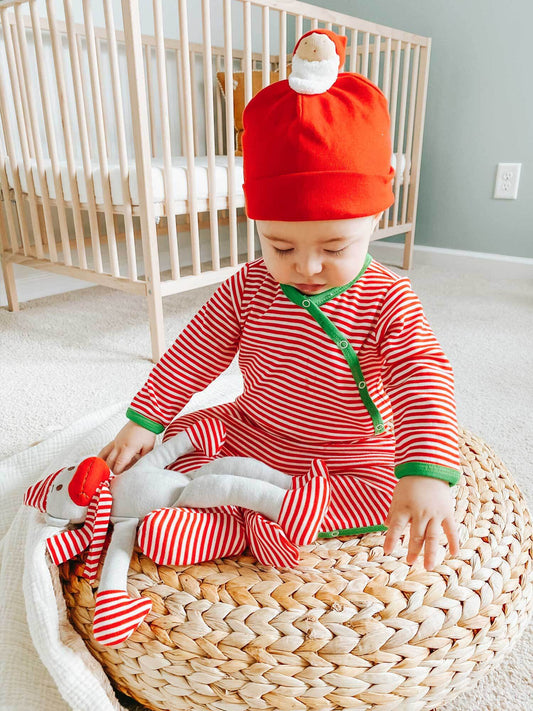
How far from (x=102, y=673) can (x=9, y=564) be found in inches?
7.8

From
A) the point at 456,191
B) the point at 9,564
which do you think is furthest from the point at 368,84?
the point at 456,191

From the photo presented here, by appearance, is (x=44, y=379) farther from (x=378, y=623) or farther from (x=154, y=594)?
(x=378, y=623)

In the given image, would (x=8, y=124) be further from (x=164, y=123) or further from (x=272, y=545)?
(x=272, y=545)

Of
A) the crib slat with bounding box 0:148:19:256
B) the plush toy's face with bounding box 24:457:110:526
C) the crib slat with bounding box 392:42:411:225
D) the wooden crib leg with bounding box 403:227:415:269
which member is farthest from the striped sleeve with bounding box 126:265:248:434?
the wooden crib leg with bounding box 403:227:415:269

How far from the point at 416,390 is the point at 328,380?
107 millimetres

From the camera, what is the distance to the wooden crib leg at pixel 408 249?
2357 millimetres

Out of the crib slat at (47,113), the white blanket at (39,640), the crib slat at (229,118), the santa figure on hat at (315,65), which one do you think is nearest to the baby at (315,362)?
the santa figure on hat at (315,65)

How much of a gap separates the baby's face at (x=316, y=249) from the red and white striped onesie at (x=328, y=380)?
0.04m

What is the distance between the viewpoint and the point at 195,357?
2.31ft

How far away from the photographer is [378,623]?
1.57 feet

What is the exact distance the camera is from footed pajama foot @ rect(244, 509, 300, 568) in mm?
530

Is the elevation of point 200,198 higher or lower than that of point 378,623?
higher

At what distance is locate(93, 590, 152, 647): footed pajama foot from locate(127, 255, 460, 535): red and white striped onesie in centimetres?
20

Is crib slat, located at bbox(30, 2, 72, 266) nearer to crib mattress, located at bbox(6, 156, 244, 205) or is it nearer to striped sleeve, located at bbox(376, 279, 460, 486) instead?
crib mattress, located at bbox(6, 156, 244, 205)
